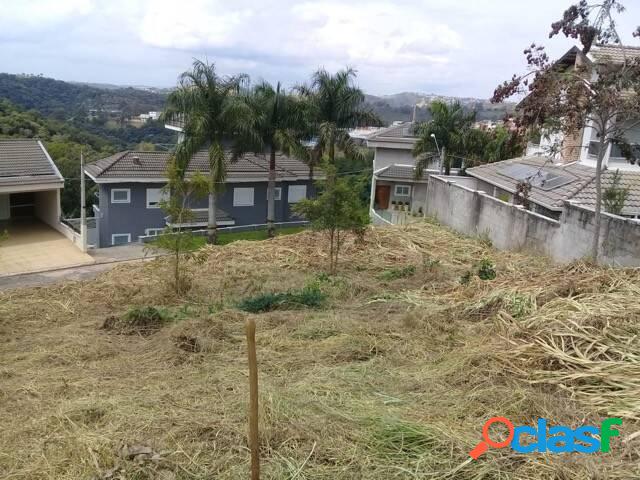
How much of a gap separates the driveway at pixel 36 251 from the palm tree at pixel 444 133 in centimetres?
1635

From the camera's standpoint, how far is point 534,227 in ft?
48.1

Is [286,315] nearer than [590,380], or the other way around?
[590,380]

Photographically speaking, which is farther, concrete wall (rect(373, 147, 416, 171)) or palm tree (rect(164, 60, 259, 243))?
concrete wall (rect(373, 147, 416, 171))

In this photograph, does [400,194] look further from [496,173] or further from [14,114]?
[14,114]

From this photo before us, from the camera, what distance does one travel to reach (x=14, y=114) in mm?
37062

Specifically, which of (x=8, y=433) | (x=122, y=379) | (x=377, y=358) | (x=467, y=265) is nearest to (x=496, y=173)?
(x=467, y=265)

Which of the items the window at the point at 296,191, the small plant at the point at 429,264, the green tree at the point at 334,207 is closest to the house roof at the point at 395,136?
the window at the point at 296,191

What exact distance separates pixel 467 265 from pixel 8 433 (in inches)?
449

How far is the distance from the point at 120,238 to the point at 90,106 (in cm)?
4948

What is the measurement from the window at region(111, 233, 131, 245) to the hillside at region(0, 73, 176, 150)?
20957mm

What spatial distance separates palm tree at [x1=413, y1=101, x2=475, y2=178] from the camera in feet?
88.6

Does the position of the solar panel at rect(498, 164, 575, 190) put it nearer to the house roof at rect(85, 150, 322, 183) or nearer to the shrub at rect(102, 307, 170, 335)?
the shrub at rect(102, 307, 170, 335)

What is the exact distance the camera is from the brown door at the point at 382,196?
33906 millimetres

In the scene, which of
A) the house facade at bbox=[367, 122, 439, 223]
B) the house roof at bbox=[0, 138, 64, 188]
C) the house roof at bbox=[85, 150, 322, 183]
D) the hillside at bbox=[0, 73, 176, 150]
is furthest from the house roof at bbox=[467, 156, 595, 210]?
the hillside at bbox=[0, 73, 176, 150]
